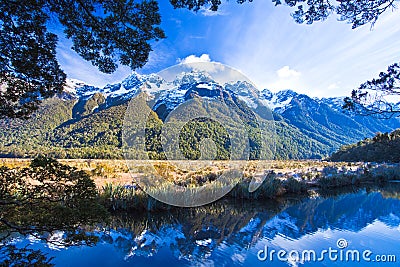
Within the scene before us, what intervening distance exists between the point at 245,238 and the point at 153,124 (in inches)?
1867

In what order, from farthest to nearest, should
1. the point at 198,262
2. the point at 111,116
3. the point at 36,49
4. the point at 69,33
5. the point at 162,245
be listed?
the point at 111,116
the point at 162,245
the point at 198,262
the point at 69,33
the point at 36,49

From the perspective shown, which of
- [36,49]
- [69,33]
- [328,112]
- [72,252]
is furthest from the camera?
[328,112]

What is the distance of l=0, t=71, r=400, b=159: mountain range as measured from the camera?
44.6 meters

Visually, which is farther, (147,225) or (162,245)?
(147,225)

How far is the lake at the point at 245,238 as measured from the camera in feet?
11.9

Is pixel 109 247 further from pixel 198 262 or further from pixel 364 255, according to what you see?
pixel 364 255

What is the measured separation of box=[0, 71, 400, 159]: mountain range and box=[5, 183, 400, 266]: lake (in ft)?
45.7

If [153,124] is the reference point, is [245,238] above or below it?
below

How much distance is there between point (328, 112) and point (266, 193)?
158382mm

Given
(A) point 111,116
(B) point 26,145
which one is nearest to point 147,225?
(B) point 26,145

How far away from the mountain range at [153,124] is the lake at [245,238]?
13.9 meters

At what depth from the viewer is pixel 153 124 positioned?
50312mm

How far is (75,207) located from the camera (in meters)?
2.41

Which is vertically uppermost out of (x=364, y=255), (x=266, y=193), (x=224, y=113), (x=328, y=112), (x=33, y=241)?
(x=328, y=112)
